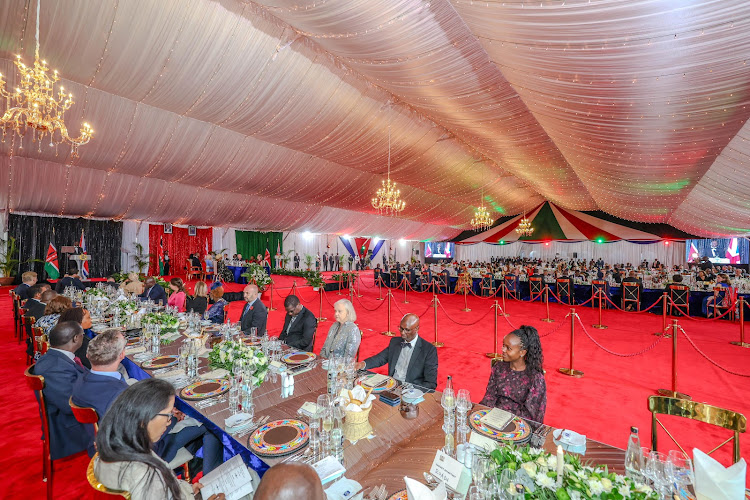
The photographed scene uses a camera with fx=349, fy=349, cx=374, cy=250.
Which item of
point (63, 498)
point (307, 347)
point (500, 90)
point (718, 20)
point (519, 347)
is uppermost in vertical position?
point (500, 90)

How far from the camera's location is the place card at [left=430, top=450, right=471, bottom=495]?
134 cm

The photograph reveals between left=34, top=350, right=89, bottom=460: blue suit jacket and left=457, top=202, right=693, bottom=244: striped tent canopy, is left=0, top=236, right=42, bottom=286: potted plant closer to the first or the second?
left=34, top=350, right=89, bottom=460: blue suit jacket

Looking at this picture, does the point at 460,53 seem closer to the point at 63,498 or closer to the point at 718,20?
the point at 718,20

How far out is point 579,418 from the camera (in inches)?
142

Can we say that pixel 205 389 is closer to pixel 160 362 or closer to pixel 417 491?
Result: pixel 160 362

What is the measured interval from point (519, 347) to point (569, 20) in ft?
8.49

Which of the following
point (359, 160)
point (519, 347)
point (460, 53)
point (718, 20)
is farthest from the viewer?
point (359, 160)

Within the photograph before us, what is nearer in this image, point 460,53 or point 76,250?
point 460,53

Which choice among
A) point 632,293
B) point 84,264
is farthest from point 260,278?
point 632,293

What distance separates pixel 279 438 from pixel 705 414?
2326 millimetres

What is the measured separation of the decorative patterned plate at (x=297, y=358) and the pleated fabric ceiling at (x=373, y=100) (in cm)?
339

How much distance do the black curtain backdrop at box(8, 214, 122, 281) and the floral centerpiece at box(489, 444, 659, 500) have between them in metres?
17.0

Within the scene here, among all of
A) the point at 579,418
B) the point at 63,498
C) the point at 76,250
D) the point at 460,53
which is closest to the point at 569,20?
the point at 460,53

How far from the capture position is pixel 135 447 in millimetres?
1346
